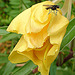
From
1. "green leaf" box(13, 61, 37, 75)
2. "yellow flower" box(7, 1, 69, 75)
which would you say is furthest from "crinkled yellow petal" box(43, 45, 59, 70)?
"green leaf" box(13, 61, 37, 75)

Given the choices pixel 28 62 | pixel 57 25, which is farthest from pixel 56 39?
pixel 28 62

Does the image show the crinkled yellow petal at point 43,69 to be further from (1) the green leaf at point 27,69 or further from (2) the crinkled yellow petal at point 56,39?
(1) the green leaf at point 27,69

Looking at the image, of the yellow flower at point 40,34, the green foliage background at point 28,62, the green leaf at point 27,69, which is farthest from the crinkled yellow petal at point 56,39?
the green leaf at point 27,69

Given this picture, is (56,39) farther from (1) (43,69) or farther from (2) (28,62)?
(2) (28,62)

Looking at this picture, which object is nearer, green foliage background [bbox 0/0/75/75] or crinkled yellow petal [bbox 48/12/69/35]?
crinkled yellow petal [bbox 48/12/69/35]

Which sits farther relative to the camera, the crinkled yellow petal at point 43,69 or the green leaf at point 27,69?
the green leaf at point 27,69

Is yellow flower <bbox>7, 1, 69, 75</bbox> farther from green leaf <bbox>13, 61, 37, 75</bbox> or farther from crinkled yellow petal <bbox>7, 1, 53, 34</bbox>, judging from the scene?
green leaf <bbox>13, 61, 37, 75</bbox>

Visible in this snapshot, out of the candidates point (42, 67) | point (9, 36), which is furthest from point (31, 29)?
point (9, 36)

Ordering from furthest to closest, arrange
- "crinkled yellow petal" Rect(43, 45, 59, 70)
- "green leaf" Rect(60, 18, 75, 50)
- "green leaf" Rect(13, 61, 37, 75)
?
"green leaf" Rect(13, 61, 37, 75), "green leaf" Rect(60, 18, 75, 50), "crinkled yellow petal" Rect(43, 45, 59, 70)
